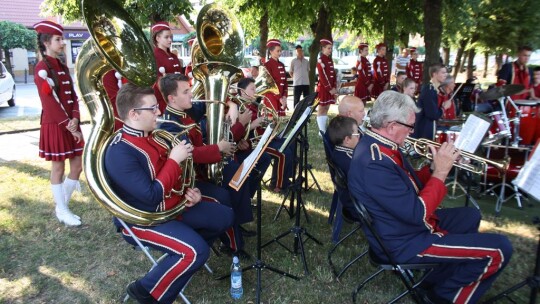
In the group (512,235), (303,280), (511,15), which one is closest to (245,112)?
(303,280)

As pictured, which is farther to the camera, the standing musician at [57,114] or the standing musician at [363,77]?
the standing musician at [363,77]

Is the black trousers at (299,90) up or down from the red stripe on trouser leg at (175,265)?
up

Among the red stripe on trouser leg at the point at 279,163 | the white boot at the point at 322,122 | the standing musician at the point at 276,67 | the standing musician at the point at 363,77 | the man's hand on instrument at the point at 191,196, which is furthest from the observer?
the standing musician at the point at 363,77

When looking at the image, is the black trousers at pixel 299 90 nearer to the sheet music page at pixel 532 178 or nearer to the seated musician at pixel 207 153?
the seated musician at pixel 207 153

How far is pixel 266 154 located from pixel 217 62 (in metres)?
1.18

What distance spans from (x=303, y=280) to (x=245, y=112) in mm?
1662

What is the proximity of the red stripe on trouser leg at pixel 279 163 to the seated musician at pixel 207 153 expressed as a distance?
78cm

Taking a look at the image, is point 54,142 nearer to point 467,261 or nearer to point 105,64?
point 105,64

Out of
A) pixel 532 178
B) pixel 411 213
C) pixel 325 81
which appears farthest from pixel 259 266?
pixel 325 81

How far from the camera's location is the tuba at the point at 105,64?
2.64 m

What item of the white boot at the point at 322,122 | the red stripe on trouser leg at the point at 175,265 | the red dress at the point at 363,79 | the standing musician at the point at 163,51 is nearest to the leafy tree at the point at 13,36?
the red dress at the point at 363,79

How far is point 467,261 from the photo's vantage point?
2389 mm

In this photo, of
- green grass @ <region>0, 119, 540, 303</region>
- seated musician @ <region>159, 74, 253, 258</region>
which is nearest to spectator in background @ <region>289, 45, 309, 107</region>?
green grass @ <region>0, 119, 540, 303</region>

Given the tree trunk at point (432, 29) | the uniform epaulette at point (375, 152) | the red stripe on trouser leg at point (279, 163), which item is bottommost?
the red stripe on trouser leg at point (279, 163)
